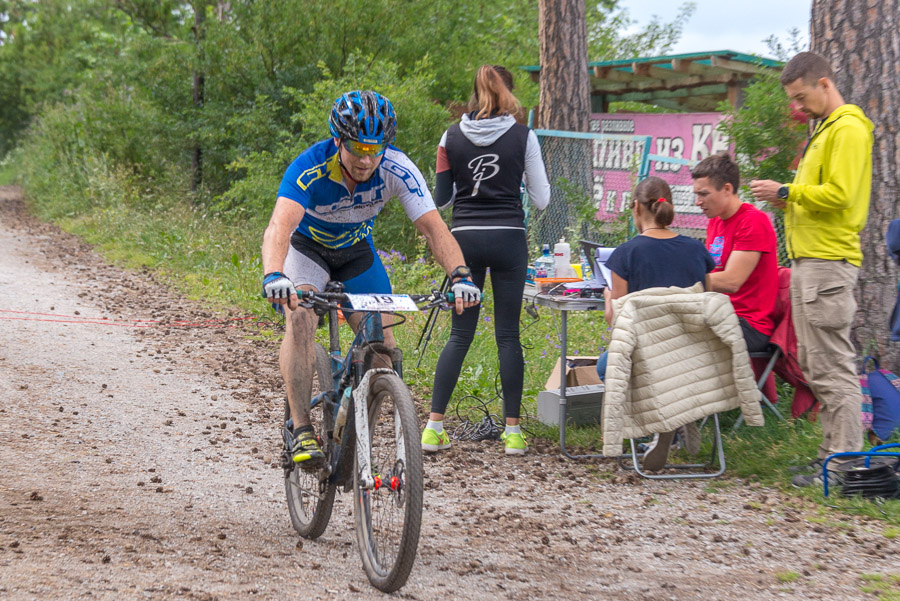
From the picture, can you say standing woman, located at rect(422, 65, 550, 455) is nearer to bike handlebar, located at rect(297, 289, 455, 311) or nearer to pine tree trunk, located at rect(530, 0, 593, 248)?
bike handlebar, located at rect(297, 289, 455, 311)

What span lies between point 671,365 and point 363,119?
243 cm

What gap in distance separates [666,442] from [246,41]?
48.0 feet

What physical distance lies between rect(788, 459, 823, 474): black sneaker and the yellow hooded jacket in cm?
115

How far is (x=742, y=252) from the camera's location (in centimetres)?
585

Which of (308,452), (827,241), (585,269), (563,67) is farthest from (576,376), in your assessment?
(563,67)

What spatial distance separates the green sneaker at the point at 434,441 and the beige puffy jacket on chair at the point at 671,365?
1.34m

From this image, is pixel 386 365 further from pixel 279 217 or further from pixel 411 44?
pixel 411 44

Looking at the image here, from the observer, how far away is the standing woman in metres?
5.98

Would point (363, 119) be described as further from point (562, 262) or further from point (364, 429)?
point (562, 262)

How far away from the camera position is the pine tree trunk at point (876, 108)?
20.6 feet

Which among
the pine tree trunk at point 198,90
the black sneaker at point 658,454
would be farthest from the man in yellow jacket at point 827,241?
the pine tree trunk at point 198,90

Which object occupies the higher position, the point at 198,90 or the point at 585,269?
the point at 198,90

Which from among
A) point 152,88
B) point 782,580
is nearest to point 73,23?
point 152,88

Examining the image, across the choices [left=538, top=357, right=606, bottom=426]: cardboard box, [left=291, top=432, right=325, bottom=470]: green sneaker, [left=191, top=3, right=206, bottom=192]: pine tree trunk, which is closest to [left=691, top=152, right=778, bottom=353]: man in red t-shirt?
[left=538, top=357, right=606, bottom=426]: cardboard box
